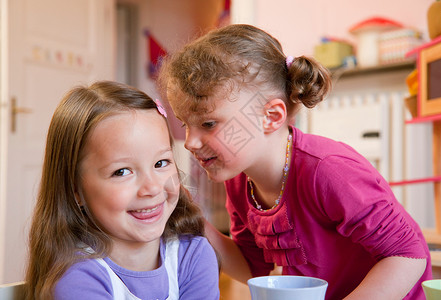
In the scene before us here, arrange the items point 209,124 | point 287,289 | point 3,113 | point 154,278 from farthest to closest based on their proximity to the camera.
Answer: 1. point 3,113
2. point 209,124
3. point 154,278
4. point 287,289

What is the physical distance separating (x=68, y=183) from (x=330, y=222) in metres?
0.49

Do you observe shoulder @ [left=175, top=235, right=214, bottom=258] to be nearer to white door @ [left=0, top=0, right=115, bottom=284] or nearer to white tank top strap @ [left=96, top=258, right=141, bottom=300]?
white tank top strap @ [left=96, top=258, right=141, bottom=300]

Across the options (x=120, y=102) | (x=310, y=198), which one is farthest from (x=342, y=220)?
(x=120, y=102)

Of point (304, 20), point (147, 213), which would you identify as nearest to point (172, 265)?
point (147, 213)

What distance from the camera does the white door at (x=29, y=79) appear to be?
2645 millimetres

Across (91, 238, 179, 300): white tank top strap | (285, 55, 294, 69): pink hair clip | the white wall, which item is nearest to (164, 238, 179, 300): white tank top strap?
(91, 238, 179, 300): white tank top strap

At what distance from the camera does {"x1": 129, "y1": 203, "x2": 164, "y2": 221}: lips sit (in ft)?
2.49

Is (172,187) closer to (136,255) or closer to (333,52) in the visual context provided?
(136,255)

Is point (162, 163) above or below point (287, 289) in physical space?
above

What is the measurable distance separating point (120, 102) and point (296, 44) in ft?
7.69

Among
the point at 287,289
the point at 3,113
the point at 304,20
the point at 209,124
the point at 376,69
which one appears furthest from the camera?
the point at 304,20

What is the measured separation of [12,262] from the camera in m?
2.66

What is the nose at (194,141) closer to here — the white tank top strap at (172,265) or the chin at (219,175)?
the chin at (219,175)

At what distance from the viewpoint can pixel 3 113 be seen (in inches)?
103
